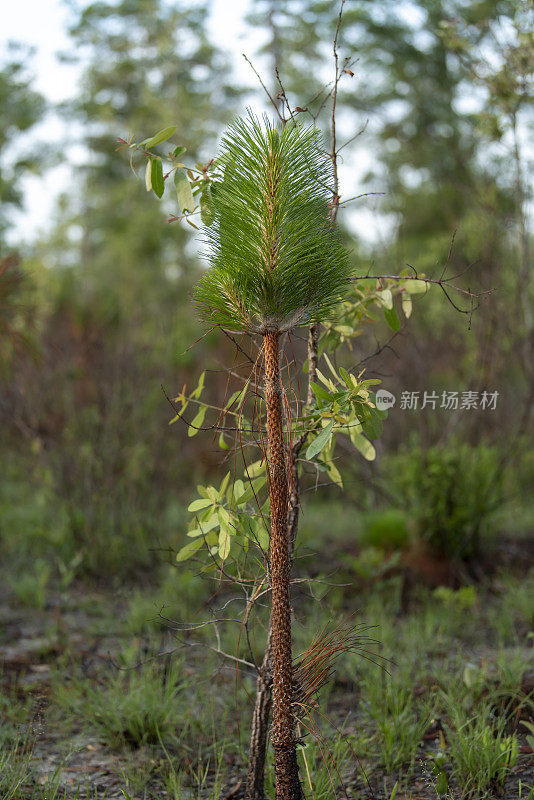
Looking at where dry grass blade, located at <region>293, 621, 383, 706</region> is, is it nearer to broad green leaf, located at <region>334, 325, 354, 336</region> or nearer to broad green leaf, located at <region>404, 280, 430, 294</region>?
broad green leaf, located at <region>334, 325, 354, 336</region>

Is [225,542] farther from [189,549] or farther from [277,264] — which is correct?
[277,264]

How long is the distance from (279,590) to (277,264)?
0.84 metres

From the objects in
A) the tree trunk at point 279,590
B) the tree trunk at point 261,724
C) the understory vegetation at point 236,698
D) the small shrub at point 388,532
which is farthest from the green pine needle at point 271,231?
the small shrub at point 388,532

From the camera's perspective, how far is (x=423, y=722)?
259 centimetres

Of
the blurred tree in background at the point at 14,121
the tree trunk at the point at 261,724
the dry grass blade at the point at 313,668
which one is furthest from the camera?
the blurred tree in background at the point at 14,121

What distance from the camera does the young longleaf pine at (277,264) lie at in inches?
69.2

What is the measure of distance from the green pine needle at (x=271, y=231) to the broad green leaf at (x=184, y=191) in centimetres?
15

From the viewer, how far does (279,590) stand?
1836 millimetres

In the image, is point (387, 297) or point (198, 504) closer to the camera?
point (198, 504)

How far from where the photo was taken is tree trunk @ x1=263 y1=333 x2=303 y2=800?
182cm

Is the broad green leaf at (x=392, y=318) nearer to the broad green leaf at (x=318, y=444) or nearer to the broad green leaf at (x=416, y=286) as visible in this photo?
the broad green leaf at (x=416, y=286)

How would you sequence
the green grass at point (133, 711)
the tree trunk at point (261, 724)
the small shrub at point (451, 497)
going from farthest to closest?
the small shrub at point (451, 497)
the green grass at point (133, 711)
the tree trunk at point (261, 724)

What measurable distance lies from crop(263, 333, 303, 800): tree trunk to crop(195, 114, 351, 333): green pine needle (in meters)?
0.12

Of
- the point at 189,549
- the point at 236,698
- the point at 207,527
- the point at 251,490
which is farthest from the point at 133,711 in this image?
the point at 251,490
